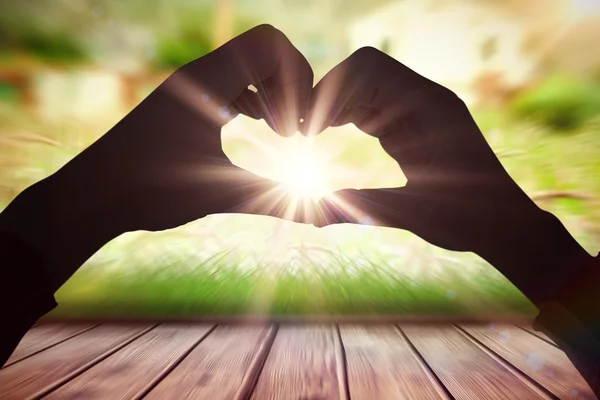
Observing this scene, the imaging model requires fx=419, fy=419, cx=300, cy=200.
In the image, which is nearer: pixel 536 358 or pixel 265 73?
pixel 265 73

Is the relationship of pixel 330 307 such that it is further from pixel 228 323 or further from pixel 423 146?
pixel 423 146

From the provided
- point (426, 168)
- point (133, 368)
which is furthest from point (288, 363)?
point (426, 168)

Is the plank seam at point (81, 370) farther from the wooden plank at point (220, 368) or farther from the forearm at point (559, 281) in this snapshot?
the forearm at point (559, 281)

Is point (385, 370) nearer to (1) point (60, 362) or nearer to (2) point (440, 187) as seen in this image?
(2) point (440, 187)

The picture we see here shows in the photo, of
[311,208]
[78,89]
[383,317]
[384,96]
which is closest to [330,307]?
[383,317]

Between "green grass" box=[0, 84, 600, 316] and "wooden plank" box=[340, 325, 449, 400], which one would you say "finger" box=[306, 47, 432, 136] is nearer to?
"wooden plank" box=[340, 325, 449, 400]

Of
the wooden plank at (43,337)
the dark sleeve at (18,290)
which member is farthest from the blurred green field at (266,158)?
the dark sleeve at (18,290)

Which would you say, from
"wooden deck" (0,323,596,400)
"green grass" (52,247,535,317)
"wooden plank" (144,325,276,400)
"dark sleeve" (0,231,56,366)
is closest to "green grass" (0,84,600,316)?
"green grass" (52,247,535,317)
